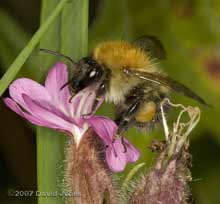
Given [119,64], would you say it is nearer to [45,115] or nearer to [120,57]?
[120,57]

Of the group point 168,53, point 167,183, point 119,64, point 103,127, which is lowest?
point 167,183

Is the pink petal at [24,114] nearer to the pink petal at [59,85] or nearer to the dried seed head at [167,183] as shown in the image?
the pink petal at [59,85]

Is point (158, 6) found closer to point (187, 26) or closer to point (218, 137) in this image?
point (187, 26)

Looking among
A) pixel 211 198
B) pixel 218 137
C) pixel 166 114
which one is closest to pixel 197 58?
pixel 218 137

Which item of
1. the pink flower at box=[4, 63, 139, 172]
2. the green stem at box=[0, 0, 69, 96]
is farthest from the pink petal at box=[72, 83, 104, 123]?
the green stem at box=[0, 0, 69, 96]

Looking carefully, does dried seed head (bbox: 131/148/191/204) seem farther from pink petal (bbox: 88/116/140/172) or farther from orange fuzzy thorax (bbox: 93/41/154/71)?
orange fuzzy thorax (bbox: 93/41/154/71)

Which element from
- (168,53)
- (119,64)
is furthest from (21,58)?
(168,53)

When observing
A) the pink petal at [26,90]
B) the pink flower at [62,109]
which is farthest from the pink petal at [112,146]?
the pink petal at [26,90]
